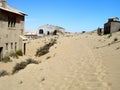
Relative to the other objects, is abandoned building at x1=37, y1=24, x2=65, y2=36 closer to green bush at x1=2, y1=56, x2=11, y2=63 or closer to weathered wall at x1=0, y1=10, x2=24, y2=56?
weathered wall at x1=0, y1=10, x2=24, y2=56

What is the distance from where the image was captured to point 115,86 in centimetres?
823

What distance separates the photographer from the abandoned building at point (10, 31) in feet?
80.0

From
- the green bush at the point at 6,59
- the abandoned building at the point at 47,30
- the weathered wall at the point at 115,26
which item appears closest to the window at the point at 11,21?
the green bush at the point at 6,59

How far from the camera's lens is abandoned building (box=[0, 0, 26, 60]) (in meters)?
24.4

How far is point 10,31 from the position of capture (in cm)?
2672

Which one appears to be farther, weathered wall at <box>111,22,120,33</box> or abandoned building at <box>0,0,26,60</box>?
weathered wall at <box>111,22,120,33</box>

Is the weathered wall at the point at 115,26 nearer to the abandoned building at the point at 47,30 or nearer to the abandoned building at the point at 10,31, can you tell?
the abandoned building at the point at 10,31

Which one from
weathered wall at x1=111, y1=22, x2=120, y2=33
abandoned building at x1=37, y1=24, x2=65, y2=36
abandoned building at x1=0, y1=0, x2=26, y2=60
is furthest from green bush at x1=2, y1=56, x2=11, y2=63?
abandoned building at x1=37, y1=24, x2=65, y2=36

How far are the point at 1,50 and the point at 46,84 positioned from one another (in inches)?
594

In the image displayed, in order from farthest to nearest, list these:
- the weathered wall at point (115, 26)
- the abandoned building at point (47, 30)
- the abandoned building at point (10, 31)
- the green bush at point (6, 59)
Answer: the abandoned building at point (47, 30) → the weathered wall at point (115, 26) → the abandoned building at point (10, 31) → the green bush at point (6, 59)

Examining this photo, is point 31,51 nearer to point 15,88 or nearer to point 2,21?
point 2,21

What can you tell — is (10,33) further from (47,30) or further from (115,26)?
(47,30)

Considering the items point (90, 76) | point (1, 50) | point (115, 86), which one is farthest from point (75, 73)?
point (1, 50)

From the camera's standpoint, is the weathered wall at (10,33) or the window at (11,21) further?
the window at (11,21)
